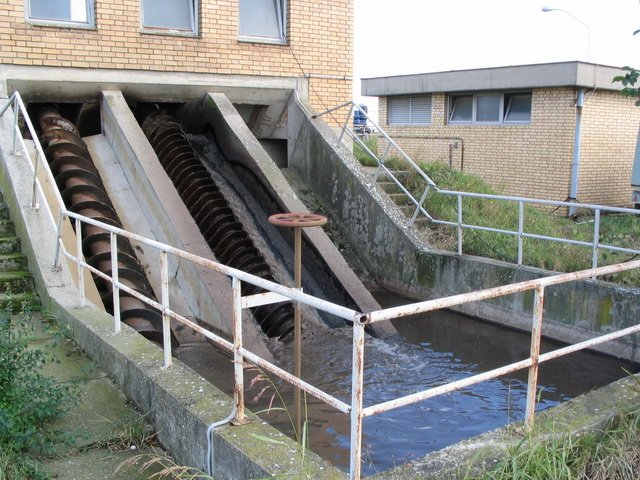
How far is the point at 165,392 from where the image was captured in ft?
13.3

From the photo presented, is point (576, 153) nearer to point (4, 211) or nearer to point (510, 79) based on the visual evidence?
point (510, 79)

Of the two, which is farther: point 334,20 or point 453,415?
point 334,20

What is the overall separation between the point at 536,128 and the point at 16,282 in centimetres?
1233

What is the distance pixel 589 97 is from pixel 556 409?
12798 millimetres

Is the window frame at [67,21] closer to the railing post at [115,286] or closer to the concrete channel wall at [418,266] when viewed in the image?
the concrete channel wall at [418,266]

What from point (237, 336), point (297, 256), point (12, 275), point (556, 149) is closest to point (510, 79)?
point (556, 149)

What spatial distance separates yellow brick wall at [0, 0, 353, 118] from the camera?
8805mm

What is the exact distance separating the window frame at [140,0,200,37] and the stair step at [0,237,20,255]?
4.07 meters

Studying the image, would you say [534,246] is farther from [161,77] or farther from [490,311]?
[161,77]

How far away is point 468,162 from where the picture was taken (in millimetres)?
17125

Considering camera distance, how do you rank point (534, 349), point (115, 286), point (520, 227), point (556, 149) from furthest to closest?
point (556, 149) < point (520, 227) < point (115, 286) < point (534, 349)

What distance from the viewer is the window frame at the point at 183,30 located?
969cm

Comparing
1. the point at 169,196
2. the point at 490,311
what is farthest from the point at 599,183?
the point at 169,196

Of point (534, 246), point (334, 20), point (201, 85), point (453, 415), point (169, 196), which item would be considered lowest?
point (453, 415)
